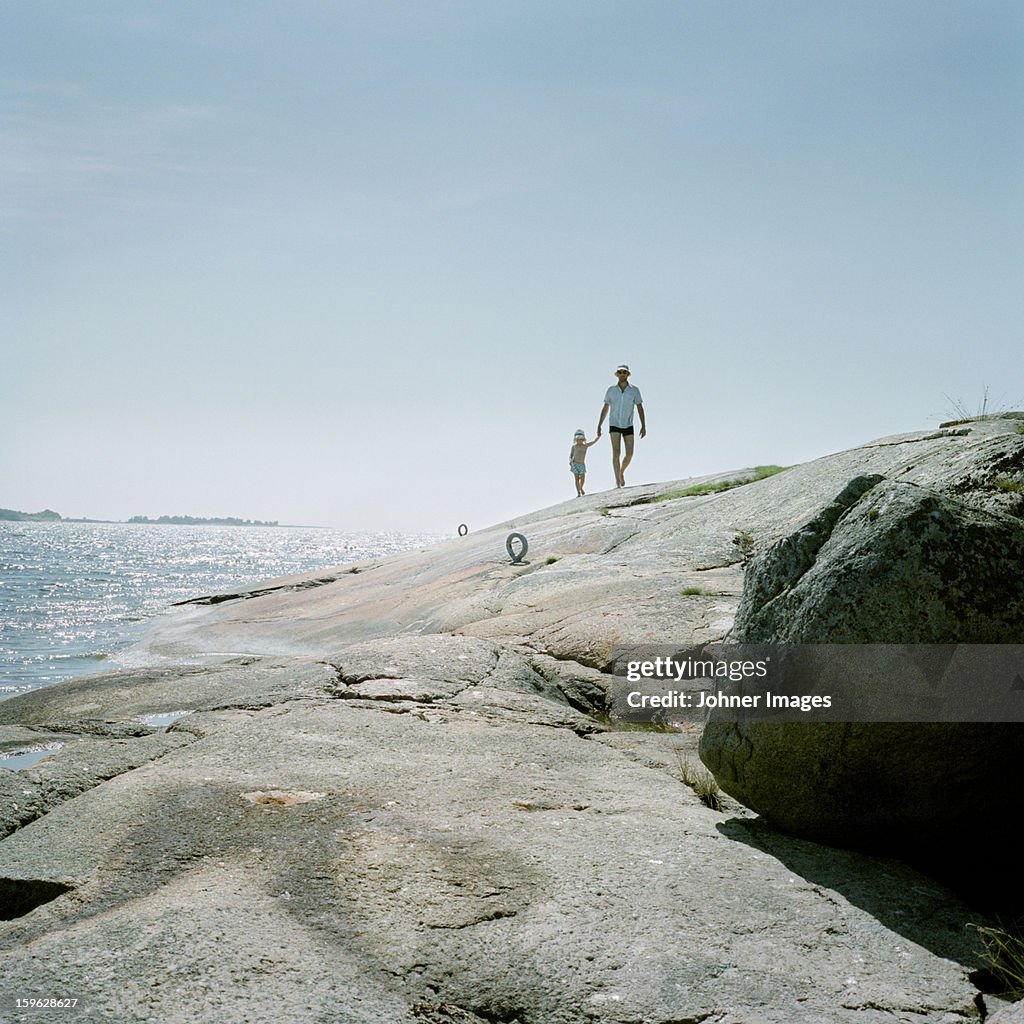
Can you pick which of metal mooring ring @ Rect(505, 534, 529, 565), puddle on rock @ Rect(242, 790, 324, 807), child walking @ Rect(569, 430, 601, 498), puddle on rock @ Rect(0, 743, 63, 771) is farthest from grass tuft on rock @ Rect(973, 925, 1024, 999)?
child walking @ Rect(569, 430, 601, 498)

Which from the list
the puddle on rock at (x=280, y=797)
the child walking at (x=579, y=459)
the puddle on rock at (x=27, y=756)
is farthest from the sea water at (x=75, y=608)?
the puddle on rock at (x=280, y=797)

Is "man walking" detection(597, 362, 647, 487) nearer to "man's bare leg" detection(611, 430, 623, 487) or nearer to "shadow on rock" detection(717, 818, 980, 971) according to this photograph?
"man's bare leg" detection(611, 430, 623, 487)

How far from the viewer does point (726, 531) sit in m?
10.1

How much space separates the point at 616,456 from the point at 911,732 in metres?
12.9

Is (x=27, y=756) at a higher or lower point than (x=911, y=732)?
lower

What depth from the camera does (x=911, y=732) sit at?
335 cm

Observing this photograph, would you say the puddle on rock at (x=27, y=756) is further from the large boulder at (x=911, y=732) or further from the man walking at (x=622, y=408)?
the man walking at (x=622, y=408)

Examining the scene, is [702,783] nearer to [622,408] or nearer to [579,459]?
[622,408]

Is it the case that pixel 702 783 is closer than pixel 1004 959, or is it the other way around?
pixel 1004 959

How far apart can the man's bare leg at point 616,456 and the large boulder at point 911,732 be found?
12140mm

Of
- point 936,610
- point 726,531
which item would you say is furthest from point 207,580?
point 936,610

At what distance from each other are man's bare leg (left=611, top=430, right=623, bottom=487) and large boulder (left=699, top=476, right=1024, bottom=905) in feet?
39.8

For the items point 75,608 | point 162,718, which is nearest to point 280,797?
point 162,718

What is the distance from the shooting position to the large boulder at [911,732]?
336cm
